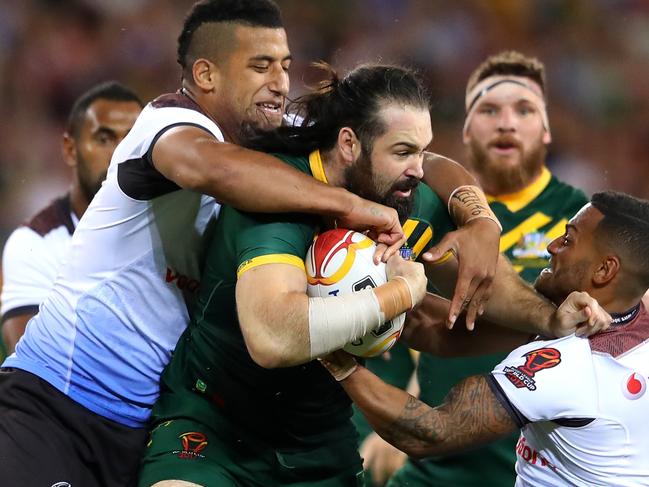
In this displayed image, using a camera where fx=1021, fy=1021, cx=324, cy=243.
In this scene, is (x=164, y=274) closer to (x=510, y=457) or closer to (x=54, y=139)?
(x=510, y=457)

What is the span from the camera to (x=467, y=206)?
373cm

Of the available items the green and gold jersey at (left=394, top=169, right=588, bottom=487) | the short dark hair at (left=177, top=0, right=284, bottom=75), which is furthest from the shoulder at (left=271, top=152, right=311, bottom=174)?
the green and gold jersey at (left=394, top=169, right=588, bottom=487)

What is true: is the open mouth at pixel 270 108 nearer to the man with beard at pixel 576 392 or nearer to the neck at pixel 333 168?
the neck at pixel 333 168

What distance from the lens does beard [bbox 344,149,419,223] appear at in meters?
3.35

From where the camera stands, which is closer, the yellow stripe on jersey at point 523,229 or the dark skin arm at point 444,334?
the dark skin arm at point 444,334

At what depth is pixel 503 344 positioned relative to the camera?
405cm

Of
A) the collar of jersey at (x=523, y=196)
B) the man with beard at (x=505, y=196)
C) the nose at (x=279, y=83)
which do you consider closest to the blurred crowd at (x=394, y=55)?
the man with beard at (x=505, y=196)

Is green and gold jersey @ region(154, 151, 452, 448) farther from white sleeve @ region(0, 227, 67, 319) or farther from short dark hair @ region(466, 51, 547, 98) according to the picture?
short dark hair @ region(466, 51, 547, 98)

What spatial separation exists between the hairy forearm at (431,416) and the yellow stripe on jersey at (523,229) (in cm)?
218

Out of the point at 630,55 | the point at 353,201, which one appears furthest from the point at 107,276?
the point at 630,55

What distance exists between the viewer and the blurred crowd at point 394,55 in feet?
28.3

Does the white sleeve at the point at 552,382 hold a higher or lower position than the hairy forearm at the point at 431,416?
higher

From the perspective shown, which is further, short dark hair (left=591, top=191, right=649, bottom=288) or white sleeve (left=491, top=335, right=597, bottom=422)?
short dark hair (left=591, top=191, right=649, bottom=288)

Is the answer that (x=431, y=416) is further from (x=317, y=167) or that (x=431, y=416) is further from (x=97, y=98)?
(x=97, y=98)
